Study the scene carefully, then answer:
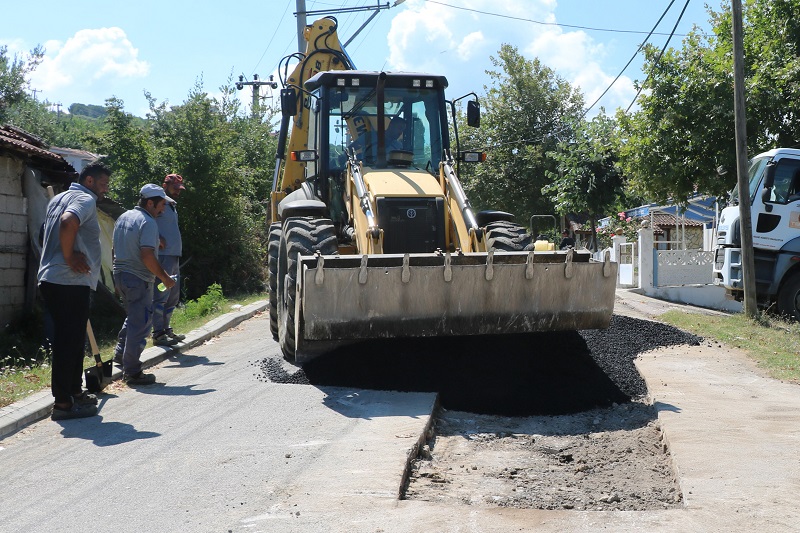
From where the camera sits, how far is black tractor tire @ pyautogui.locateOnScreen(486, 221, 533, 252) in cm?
811

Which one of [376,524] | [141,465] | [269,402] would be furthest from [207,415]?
[376,524]

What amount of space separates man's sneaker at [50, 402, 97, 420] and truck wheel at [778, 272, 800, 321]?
483 inches

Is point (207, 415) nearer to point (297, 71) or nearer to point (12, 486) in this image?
point (12, 486)

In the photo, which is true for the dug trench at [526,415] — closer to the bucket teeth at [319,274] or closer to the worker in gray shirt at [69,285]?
the bucket teeth at [319,274]

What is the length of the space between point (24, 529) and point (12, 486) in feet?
2.48

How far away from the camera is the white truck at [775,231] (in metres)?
14.7

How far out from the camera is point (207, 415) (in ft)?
21.0

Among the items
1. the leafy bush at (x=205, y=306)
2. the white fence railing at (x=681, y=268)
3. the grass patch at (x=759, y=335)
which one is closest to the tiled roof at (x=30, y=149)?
the leafy bush at (x=205, y=306)

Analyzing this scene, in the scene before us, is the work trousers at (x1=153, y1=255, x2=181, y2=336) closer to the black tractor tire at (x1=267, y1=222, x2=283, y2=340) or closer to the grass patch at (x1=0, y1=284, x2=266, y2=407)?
the grass patch at (x1=0, y1=284, x2=266, y2=407)

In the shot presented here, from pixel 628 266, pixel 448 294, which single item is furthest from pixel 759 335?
pixel 628 266

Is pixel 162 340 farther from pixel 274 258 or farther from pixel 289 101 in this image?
pixel 289 101

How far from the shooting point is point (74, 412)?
6355mm

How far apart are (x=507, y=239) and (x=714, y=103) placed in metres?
10.2

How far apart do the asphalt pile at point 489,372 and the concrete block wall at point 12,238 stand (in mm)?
5074
